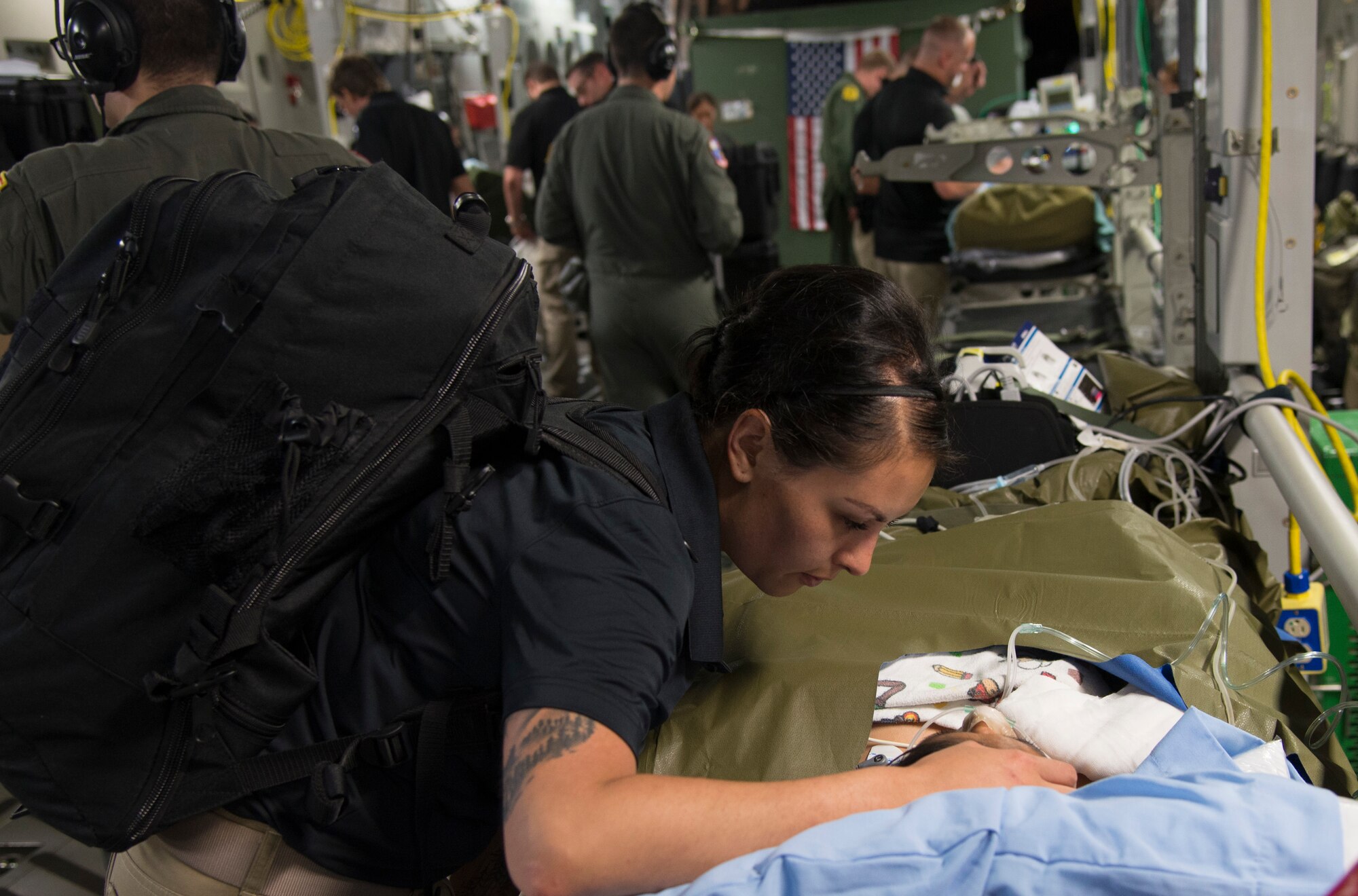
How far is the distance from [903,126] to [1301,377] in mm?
2580

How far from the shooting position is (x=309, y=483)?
39.6 inches

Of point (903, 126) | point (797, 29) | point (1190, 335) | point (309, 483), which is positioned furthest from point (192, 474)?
point (797, 29)

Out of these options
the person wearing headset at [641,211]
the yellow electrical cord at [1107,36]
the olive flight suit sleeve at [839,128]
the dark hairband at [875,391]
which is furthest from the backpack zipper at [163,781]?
the olive flight suit sleeve at [839,128]

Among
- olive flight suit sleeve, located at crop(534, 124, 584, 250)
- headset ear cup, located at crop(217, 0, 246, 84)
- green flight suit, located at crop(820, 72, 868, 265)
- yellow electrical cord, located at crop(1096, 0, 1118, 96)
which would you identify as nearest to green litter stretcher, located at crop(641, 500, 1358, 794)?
headset ear cup, located at crop(217, 0, 246, 84)

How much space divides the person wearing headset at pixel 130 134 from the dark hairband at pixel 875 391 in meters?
1.38

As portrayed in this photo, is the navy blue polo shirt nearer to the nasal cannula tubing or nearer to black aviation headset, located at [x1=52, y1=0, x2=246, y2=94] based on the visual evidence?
the nasal cannula tubing

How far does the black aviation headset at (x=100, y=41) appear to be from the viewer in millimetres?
1824

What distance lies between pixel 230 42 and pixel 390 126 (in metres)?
2.66

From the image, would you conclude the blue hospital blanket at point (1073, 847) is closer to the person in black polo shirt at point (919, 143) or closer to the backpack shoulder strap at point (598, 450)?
the backpack shoulder strap at point (598, 450)

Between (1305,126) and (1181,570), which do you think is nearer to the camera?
(1181,570)

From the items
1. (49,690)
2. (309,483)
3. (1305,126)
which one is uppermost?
(1305,126)

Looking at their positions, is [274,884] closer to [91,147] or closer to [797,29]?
[91,147]

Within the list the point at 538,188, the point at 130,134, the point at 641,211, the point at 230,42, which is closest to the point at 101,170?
the point at 130,134

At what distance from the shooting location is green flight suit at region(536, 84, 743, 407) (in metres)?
3.99
